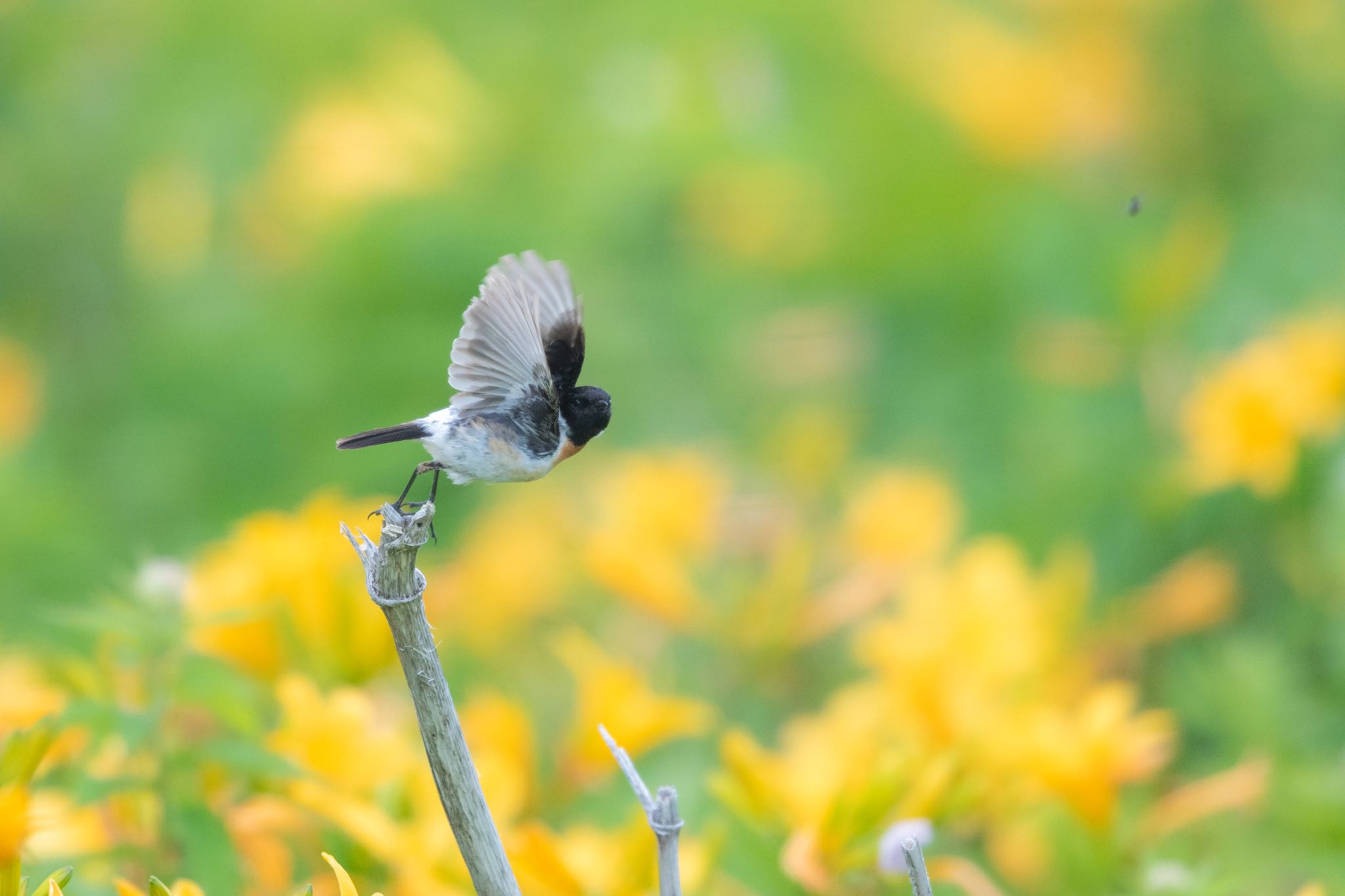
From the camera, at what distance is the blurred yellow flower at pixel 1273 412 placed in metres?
1.03

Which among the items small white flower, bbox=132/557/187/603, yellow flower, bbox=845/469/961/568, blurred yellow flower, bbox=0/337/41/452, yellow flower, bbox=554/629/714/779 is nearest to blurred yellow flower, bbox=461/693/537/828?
yellow flower, bbox=554/629/714/779

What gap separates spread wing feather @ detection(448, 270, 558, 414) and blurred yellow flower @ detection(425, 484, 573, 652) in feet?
1.68

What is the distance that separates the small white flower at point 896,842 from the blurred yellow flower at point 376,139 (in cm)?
112

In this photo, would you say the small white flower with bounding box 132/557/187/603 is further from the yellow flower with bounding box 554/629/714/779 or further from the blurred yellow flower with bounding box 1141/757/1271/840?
the blurred yellow flower with bounding box 1141/757/1271/840

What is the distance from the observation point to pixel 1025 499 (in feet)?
4.36

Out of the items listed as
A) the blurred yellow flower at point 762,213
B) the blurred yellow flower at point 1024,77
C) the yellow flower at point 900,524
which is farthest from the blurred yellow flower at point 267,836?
the blurred yellow flower at point 1024,77

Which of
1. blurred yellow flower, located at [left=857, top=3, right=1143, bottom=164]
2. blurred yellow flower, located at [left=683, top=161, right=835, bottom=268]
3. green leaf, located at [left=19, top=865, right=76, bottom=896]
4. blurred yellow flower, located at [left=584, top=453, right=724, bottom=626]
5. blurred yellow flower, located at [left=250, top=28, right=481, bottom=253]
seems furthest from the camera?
blurred yellow flower, located at [left=857, top=3, right=1143, bottom=164]

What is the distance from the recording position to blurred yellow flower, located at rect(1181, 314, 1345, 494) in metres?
1.03

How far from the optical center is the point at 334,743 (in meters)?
0.63

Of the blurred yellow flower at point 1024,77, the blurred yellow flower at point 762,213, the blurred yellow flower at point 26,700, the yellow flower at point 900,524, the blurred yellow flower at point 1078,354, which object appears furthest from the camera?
the blurred yellow flower at point 1024,77

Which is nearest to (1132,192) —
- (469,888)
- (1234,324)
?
(1234,324)

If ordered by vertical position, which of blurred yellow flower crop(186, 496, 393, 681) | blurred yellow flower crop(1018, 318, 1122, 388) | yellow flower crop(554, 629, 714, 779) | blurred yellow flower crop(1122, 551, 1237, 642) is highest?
blurred yellow flower crop(1018, 318, 1122, 388)

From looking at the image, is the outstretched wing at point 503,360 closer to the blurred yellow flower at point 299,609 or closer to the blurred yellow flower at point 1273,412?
the blurred yellow flower at point 299,609

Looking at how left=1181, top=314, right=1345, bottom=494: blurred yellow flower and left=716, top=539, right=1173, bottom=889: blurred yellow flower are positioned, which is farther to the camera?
left=1181, top=314, right=1345, bottom=494: blurred yellow flower
